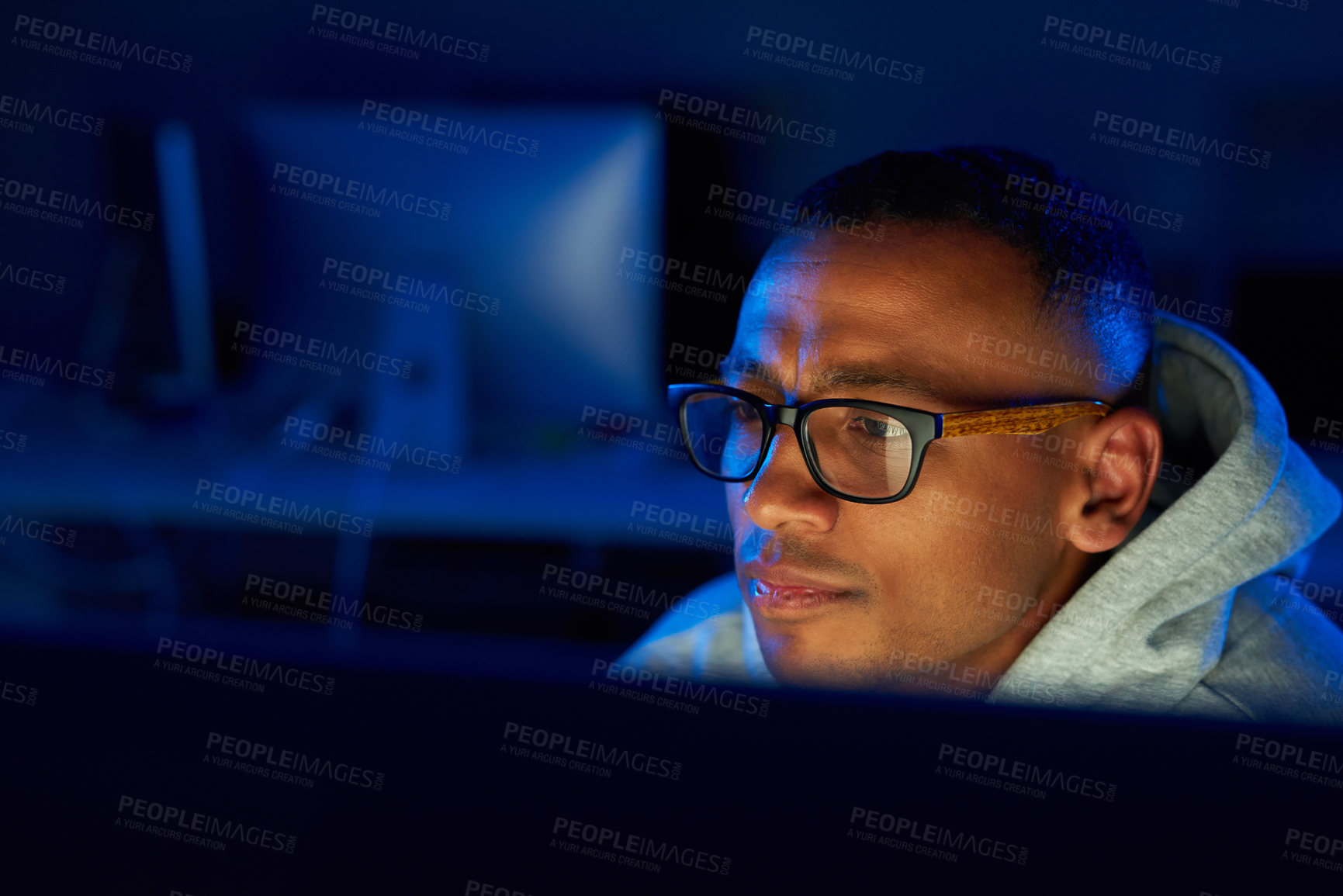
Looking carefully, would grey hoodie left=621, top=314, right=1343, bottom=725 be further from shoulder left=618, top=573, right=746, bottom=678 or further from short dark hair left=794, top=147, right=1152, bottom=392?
shoulder left=618, top=573, right=746, bottom=678

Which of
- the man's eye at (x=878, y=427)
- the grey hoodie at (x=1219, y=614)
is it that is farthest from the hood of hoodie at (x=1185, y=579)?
the man's eye at (x=878, y=427)

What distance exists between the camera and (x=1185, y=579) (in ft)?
3.10

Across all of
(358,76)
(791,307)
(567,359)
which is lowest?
(791,307)

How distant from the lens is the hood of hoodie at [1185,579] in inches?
36.7

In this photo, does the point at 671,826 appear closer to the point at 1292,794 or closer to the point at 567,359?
the point at 1292,794

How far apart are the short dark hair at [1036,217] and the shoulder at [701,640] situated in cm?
55

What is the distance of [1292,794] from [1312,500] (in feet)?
2.36

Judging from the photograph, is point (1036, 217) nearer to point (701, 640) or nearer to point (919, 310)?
point (919, 310)

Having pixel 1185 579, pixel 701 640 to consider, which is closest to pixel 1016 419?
pixel 1185 579

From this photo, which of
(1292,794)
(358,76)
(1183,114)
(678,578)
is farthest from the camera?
(358,76)

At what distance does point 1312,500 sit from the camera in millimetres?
986

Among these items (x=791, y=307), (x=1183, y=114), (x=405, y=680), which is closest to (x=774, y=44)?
(x=1183, y=114)

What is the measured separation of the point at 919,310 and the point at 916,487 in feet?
0.59

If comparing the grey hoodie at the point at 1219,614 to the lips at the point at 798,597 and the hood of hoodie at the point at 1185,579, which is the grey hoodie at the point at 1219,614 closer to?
the hood of hoodie at the point at 1185,579
